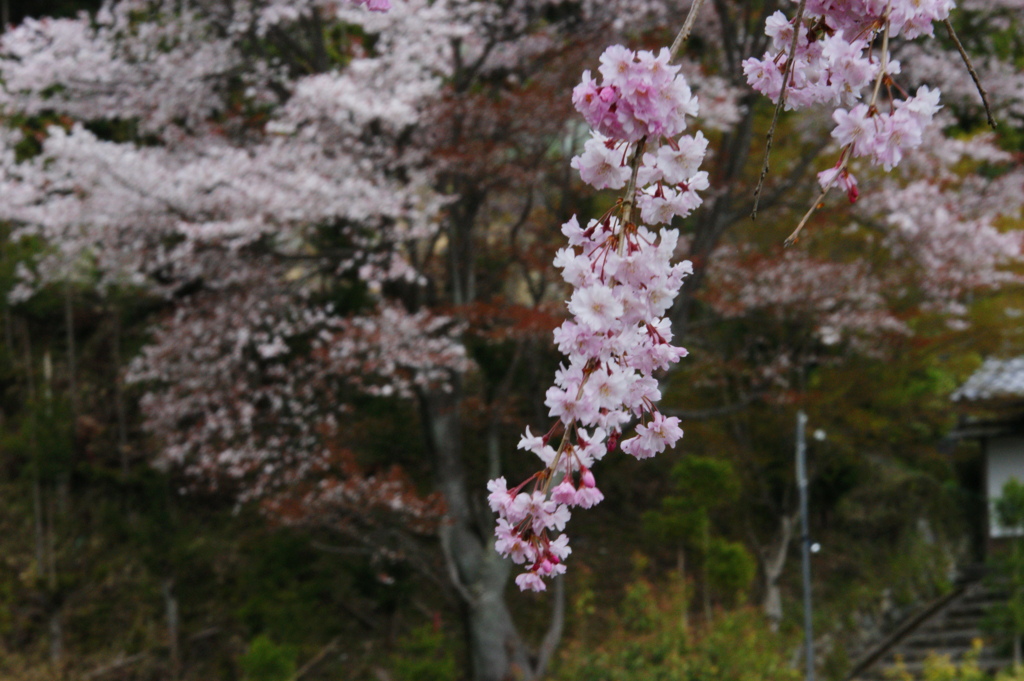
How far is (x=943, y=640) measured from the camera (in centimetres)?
906

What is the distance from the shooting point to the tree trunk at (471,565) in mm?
6480

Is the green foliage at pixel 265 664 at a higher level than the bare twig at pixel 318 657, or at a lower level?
higher

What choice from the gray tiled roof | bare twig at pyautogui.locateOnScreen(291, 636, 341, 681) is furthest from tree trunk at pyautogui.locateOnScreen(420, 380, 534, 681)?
the gray tiled roof

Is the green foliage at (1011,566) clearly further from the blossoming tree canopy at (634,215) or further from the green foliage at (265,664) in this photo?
the blossoming tree canopy at (634,215)

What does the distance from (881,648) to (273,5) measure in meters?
8.22

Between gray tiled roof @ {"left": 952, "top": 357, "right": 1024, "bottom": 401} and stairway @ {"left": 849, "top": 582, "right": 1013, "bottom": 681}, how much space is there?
191 cm

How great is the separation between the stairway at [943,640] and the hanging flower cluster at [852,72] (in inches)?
317

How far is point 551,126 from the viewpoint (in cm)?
588

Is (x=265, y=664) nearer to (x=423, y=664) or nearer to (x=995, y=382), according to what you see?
(x=423, y=664)

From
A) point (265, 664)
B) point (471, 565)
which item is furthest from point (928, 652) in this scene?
point (265, 664)

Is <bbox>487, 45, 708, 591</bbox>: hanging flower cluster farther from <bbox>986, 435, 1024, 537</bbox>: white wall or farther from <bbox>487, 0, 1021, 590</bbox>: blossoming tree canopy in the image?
<bbox>986, 435, 1024, 537</bbox>: white wall

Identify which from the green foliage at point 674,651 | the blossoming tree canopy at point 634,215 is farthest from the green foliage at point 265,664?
the blossoming tree canopy at point 634,215

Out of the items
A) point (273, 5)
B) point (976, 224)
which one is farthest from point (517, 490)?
point (976, 224)

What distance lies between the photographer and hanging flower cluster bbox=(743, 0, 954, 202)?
0.94 meters
